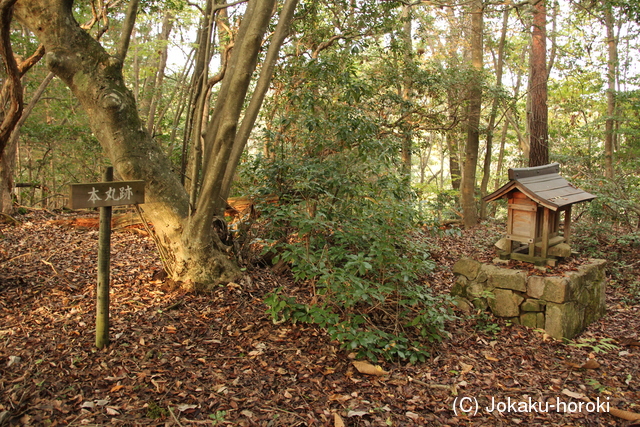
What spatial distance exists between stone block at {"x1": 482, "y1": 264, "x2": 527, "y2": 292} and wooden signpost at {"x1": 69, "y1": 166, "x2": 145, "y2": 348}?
4119mm

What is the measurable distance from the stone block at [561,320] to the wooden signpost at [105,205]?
14.9 ft

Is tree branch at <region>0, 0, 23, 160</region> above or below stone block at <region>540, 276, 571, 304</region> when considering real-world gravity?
above

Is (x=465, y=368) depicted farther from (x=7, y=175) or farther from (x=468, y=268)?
(x=7, y=175)

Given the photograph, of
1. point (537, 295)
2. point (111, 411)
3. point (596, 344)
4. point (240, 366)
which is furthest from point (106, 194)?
point (596, 344)

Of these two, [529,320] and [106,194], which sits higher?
[106,194]

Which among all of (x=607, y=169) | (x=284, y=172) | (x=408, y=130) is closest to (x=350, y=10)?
(x=408, y=130)

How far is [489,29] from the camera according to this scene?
11711mm

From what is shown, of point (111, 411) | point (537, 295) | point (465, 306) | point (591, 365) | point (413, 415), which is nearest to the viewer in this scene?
point (111, 411)

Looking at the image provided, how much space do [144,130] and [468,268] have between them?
4.27 meters

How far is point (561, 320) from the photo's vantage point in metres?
4.52

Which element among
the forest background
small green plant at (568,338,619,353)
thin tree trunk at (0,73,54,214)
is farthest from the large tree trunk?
thin tree trunk at (0,73,54,214)

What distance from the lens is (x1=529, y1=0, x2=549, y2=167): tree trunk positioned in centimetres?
827

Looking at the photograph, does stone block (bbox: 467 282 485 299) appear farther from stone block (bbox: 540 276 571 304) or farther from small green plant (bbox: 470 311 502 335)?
stone block (bbox: 540 276 571 304)

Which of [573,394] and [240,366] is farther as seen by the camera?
[573,394]
